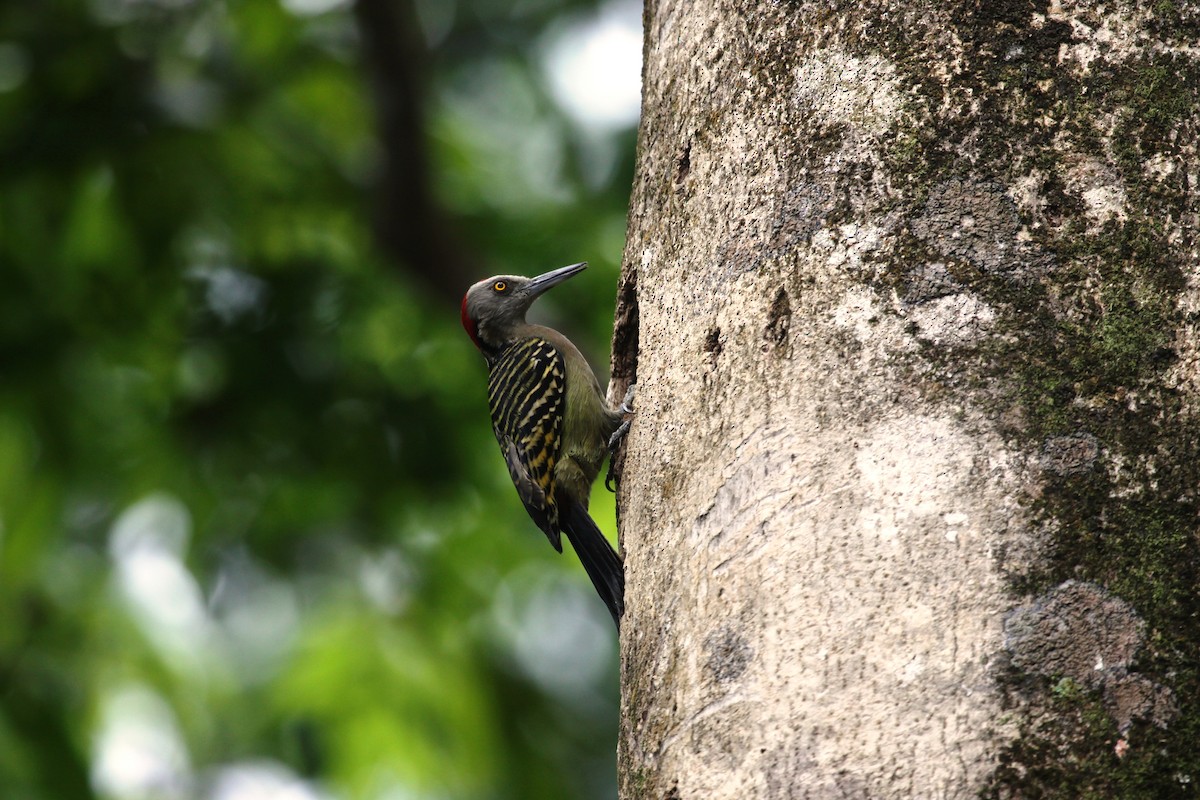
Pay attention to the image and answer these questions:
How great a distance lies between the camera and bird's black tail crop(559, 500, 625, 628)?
4226 millimetres

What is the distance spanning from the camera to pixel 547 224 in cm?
730

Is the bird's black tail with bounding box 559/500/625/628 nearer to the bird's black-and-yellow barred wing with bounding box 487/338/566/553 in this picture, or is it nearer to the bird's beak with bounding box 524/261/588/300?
the bird's black-and-yellow barred wing with bounding box 487/338/566/553

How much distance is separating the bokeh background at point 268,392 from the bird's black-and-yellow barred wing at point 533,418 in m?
1.08

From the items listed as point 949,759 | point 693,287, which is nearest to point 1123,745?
point 949,759

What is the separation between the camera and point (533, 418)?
205 inches

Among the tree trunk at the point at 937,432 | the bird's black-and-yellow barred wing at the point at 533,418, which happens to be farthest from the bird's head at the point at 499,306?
the tree trunk at the point at 937,432

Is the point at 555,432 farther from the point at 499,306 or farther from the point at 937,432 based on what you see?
the point at 937,432

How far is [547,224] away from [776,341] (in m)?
4.94

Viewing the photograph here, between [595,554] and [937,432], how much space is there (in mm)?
2521

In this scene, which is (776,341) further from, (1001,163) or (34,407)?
(34,407)

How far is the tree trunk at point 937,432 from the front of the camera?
1.96m

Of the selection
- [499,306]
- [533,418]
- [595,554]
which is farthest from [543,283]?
[595,554]

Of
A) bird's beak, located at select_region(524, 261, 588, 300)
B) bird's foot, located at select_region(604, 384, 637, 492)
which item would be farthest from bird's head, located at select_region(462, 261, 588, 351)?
bird's foot, located at select_region(604, 384, 637, 492)

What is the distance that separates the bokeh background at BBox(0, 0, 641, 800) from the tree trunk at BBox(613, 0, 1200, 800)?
3902 mm
